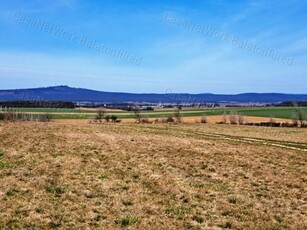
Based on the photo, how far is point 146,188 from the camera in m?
17.4

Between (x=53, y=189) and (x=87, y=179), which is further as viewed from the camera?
(x=87, y=179)

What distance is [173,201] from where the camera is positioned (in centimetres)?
→ 1538

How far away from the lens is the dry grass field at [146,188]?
42.0 ft

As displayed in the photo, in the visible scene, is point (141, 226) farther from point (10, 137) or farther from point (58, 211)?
point (10, 137)

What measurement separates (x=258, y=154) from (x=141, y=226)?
62.5 ft

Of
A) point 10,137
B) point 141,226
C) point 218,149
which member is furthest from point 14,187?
point 218,149

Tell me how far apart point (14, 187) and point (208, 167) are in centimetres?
1168

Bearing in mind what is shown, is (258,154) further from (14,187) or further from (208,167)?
(14,187)

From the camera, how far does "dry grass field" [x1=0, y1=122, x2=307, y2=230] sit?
1280cm

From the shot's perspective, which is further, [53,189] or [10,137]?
[10,137]

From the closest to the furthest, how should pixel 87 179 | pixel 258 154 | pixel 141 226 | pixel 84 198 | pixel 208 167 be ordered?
pixel 141 226 → pixel 84 198 → pixel 87 179 → pixel 208 167 → pixel 258 154

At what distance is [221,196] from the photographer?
53.9 ft

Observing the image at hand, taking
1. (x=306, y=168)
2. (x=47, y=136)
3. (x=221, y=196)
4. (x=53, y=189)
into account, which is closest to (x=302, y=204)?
(x=221, y=196)

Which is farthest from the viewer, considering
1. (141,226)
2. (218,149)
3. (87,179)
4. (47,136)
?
(47,136)
